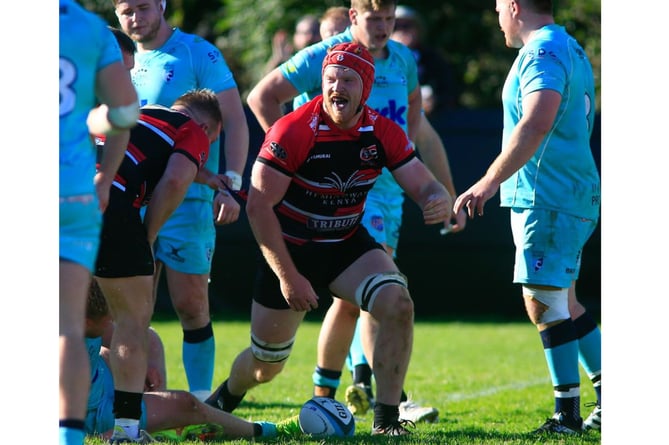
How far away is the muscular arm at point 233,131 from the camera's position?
17.9 ft

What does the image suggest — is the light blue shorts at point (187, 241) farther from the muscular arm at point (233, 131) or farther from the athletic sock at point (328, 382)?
the athletic sock at point (328, 382)

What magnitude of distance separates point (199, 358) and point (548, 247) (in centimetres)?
187

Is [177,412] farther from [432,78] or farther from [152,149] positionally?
[432,78]

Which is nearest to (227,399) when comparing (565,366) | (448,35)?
(565,366)

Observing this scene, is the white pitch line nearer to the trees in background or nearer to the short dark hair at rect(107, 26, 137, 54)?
the short dark hair at rect(107, 26, 137, 54)

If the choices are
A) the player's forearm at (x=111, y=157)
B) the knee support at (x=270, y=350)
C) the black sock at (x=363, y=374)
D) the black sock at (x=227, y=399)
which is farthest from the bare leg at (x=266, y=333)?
the player's forearm at (x=111, y=157)

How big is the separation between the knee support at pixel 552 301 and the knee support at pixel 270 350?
3.58ft

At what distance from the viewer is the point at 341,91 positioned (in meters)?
4.57

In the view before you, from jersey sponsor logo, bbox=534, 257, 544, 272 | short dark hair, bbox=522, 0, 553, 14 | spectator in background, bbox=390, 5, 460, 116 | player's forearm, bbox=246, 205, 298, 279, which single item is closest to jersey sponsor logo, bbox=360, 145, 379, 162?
player's forearm, bbox=246, 205, 298, 279

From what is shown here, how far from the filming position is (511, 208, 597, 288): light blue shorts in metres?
4.80

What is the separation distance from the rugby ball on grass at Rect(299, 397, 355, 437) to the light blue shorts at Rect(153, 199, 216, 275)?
3.83 feet
